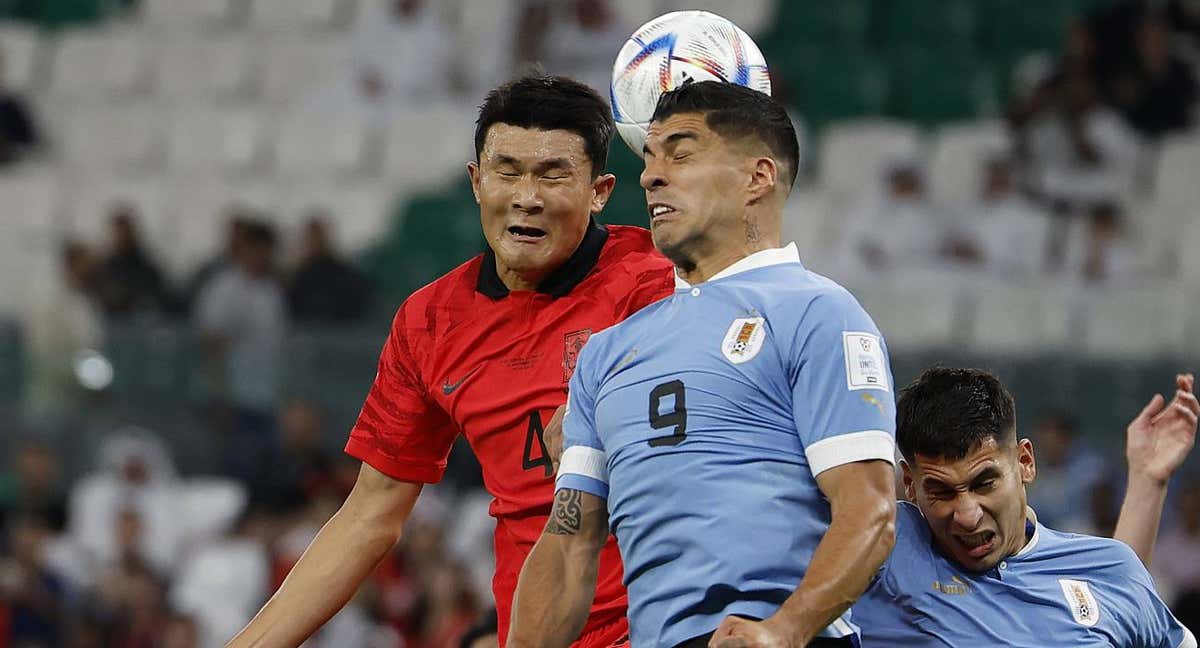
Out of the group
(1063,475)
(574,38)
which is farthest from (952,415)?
(574,38)

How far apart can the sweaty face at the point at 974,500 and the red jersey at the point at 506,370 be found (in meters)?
0.67

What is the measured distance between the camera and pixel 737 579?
330cm

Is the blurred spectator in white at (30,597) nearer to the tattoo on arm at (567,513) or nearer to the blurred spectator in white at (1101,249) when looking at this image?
the blurred spectator in white at (1101,249)

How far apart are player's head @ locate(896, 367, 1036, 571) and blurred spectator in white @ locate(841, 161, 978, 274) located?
7138mm

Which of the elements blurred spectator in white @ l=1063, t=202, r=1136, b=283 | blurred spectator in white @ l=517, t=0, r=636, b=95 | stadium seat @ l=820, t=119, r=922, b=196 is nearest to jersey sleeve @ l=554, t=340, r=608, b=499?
blurred spectator in white @ l=1063, t=202, r=1136, b=283

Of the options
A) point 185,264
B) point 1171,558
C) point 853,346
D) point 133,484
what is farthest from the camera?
point 185,264

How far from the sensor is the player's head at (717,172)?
3533mm

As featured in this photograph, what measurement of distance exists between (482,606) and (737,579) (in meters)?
6.05

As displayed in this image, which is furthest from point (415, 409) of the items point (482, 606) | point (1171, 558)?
point (1171, 558)

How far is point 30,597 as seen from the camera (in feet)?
34.3

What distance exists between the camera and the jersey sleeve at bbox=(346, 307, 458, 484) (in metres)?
4.66

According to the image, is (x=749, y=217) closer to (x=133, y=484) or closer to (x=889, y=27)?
(x=133, y=484)

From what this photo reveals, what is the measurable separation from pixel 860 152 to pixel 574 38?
1.98m

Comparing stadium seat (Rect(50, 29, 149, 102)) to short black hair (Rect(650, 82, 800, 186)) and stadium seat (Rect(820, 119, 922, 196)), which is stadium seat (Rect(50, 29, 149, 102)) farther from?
short black hair (Rect(650, 82, 800, 186))
